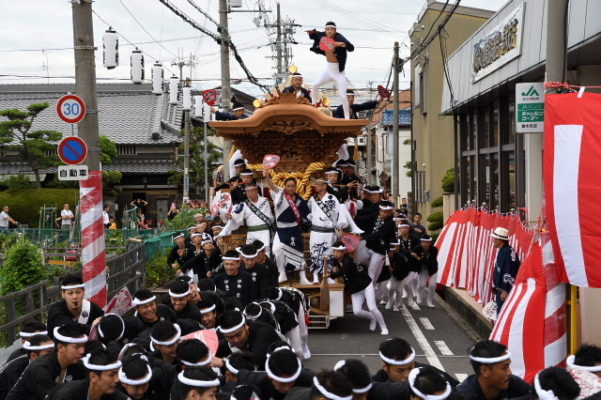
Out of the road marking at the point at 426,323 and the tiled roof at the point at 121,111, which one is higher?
the tiled roof at the point at 121,111

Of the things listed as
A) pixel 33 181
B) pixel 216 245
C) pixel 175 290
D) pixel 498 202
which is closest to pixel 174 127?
pixel 33 181

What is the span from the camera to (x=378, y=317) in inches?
493

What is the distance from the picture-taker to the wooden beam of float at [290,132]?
44.9 feet

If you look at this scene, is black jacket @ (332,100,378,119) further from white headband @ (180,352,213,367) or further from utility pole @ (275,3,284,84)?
utility pole @ (275,3,284,84)

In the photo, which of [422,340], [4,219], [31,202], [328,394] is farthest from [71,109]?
[31,202]

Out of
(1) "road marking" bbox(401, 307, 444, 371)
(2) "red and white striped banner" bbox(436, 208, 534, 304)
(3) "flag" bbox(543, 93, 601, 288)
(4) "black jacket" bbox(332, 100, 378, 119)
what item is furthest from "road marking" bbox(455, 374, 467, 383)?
(4) "black jacket" bbox(332, 100, 378, 119)

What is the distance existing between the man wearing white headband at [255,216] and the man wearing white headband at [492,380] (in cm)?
743

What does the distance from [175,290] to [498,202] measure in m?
11.5

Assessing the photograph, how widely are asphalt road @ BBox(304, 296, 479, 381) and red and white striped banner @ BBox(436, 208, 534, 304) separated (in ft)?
2.13

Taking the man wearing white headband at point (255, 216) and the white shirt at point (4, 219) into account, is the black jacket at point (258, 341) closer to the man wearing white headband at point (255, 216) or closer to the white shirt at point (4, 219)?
the man wearing white headband at point (255, 216)

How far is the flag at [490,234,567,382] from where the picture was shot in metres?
8.13

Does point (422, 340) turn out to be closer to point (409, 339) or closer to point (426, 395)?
point (409, 339)

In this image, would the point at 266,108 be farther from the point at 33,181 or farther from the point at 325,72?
the point at 33,181

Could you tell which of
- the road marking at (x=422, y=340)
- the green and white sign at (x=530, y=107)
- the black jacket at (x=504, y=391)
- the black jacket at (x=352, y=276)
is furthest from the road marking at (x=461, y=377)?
the black jacket at (x=504, y=391)
